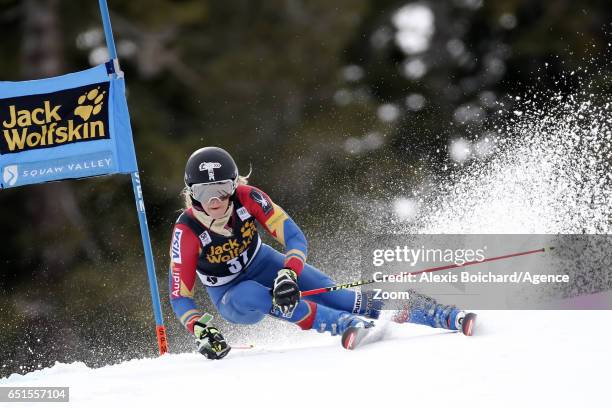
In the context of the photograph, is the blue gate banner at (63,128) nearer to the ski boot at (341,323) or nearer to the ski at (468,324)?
the ski boot at (341,323)

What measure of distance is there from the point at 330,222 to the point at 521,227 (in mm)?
4590

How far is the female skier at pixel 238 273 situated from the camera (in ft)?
15.1

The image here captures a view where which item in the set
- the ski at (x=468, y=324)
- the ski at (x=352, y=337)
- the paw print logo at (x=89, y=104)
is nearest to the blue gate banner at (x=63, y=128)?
the paw print logo at (x=89, y=104)

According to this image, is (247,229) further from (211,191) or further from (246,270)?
(211,191)

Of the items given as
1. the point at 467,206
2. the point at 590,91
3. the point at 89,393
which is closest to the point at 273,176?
the point at 590,91

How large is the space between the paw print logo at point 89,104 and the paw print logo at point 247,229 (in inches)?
41.4

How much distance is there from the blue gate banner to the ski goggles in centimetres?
73

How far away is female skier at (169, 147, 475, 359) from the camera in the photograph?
4.62 metres

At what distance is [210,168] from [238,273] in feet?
2.38

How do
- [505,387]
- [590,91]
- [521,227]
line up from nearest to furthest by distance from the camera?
1. [505,387]
2. [521,227]
3. [590,91]

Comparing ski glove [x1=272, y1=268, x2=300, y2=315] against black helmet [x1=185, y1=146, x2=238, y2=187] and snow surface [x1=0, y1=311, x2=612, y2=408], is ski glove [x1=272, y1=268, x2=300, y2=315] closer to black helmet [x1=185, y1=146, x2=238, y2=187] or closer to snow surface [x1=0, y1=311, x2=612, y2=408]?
snow surface [x1=0, y1=311, x2=612, y2=408]

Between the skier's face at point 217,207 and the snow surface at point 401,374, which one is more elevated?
the skier's face at point 217,207

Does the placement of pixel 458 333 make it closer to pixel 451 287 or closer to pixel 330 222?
pixel 451 287

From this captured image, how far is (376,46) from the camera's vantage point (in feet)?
46.8
